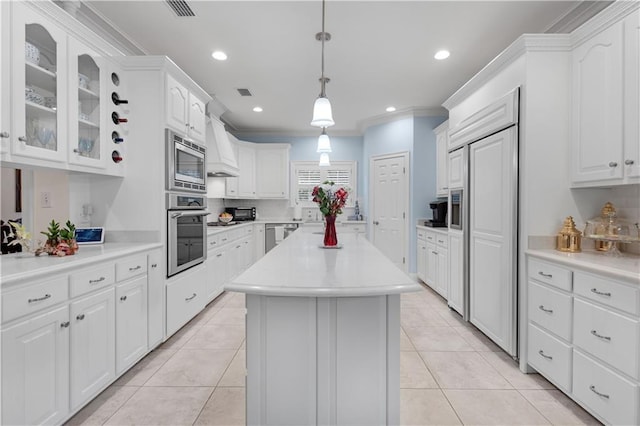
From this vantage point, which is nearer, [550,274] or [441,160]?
[550,274]

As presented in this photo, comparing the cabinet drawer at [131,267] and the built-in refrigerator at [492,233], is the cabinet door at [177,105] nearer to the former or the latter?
the cabinet drawer at [131,267]

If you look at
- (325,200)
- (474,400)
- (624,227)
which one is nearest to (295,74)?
(325,200)

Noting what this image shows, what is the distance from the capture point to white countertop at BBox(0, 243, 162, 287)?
1.44m

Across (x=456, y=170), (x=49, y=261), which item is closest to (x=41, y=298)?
(x=49, y=261)

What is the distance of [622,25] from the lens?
186 cm

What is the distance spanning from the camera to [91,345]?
1841 mm

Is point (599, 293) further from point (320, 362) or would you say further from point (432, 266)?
point (432, 266)

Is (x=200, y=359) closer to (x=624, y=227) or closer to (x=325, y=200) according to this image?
(x=325, y=200)

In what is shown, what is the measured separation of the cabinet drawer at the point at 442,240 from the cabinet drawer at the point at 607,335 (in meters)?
1.99

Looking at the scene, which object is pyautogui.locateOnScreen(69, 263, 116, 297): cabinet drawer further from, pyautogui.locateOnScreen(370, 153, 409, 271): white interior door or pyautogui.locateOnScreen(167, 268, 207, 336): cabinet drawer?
pyautogui.locateOnScreen(370, 153, 409, 271): white interior door

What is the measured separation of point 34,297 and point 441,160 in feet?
15.8

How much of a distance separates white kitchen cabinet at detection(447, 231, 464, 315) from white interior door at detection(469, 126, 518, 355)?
227mm

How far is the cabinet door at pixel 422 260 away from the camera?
15.4 ft

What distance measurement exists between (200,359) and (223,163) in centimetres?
285
